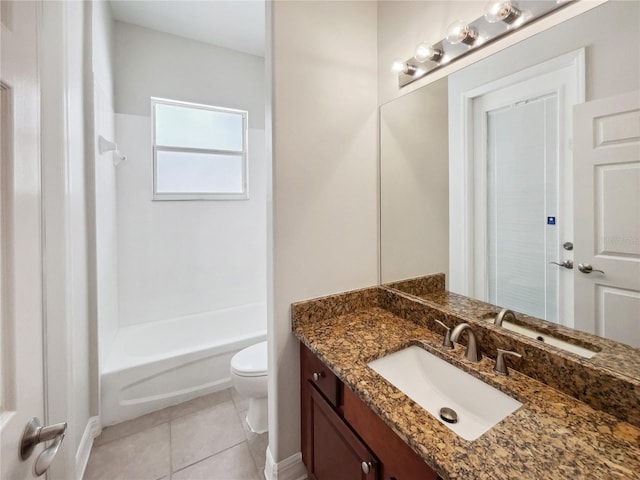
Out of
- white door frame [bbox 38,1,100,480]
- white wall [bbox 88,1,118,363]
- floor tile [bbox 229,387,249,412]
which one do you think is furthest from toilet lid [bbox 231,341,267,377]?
white wall [bbox 88,1,118,363]

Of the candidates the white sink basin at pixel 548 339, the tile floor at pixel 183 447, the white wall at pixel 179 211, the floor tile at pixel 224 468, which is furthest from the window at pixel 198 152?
the white sink basin at pixel 548 339

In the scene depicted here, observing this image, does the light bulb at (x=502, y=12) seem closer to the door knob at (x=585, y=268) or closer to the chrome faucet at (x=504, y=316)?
the door knob at (x=585, y=268)

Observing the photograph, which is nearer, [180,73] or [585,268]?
[585,268]

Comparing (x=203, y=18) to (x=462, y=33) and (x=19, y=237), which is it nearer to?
(x=462, y=33)

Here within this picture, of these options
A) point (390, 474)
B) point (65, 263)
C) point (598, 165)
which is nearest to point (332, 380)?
point (390, 474)

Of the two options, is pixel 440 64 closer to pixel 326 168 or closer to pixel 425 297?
pixel 326 168

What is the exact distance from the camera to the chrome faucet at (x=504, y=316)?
3.43 ft

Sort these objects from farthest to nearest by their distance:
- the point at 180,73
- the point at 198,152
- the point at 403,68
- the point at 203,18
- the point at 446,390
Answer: the point at 198,152 < the point at 180,73 < the point at 203,18 < the point at 403,68 < the point at 446,390

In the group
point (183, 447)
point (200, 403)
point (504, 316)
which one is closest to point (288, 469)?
point (183, 447)

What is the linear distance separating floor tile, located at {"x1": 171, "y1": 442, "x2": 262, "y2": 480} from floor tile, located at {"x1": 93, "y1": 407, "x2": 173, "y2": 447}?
516 mm

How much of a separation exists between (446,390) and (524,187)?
79cm

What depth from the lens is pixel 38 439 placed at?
0.52 meters

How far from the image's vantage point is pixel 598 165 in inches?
32.5

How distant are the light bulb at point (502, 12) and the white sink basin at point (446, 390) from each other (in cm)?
125
